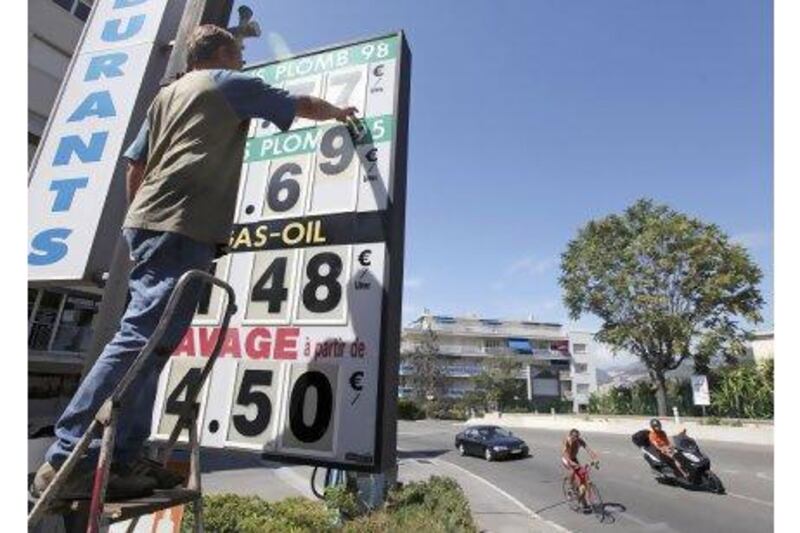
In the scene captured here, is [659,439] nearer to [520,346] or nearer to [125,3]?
[125,3]

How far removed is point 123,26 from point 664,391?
40580mm

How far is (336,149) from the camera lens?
156 inches

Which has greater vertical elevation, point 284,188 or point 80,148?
point 80,148

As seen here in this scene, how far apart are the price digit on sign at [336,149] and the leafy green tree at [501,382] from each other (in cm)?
6568

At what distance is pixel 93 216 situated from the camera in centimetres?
360

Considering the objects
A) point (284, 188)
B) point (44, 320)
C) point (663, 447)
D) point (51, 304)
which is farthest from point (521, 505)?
point (51, 304)

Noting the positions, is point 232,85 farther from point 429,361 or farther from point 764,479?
point 429,361

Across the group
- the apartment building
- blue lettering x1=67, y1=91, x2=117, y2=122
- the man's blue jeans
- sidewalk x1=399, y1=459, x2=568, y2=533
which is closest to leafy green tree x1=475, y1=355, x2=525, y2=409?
the apartment building

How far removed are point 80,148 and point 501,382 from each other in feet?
231

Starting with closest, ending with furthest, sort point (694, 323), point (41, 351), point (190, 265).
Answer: point (190, 265) → point (41, 351) → point (694, 323)

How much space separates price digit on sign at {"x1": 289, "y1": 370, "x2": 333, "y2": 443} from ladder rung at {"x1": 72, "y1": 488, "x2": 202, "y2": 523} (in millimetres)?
1143

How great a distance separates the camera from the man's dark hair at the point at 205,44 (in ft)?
9.59

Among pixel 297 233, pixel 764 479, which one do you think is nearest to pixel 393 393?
pixel 297 233

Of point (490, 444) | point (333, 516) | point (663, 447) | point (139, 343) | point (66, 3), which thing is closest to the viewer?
point (139, 343)
